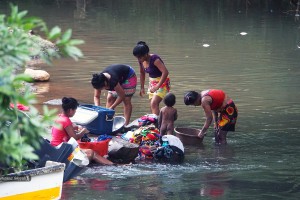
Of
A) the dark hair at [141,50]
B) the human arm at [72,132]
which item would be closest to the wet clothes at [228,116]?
the dark hair at [141,50]

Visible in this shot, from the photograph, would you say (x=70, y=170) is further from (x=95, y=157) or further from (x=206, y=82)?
(x=206, y=82)

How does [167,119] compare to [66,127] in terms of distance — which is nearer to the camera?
[66,127]

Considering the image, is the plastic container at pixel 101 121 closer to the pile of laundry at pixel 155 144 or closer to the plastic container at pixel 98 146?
the pile of laundry at pixel 155 144

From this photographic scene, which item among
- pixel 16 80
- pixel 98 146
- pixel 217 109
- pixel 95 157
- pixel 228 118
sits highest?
pixel 16 80

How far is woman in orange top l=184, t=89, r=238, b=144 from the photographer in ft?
32.0

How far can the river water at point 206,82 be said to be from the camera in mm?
8438

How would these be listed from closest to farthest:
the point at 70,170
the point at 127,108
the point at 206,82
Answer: the point at 70,170 < the point at 127,108 < the point at 206,82

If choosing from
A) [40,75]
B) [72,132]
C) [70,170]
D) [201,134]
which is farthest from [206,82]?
[70,170]

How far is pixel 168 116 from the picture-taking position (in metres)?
10.1

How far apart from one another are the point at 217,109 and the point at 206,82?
5.21 meters

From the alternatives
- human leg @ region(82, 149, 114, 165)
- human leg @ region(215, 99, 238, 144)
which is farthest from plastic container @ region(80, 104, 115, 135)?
human leg @ region(215, 99, 238, 144)

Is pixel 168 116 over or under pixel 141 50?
under

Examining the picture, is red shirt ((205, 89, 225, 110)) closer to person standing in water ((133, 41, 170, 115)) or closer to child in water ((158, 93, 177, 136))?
child in water ((158, 93, 177, 136))

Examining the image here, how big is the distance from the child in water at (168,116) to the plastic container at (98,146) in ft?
3.84
